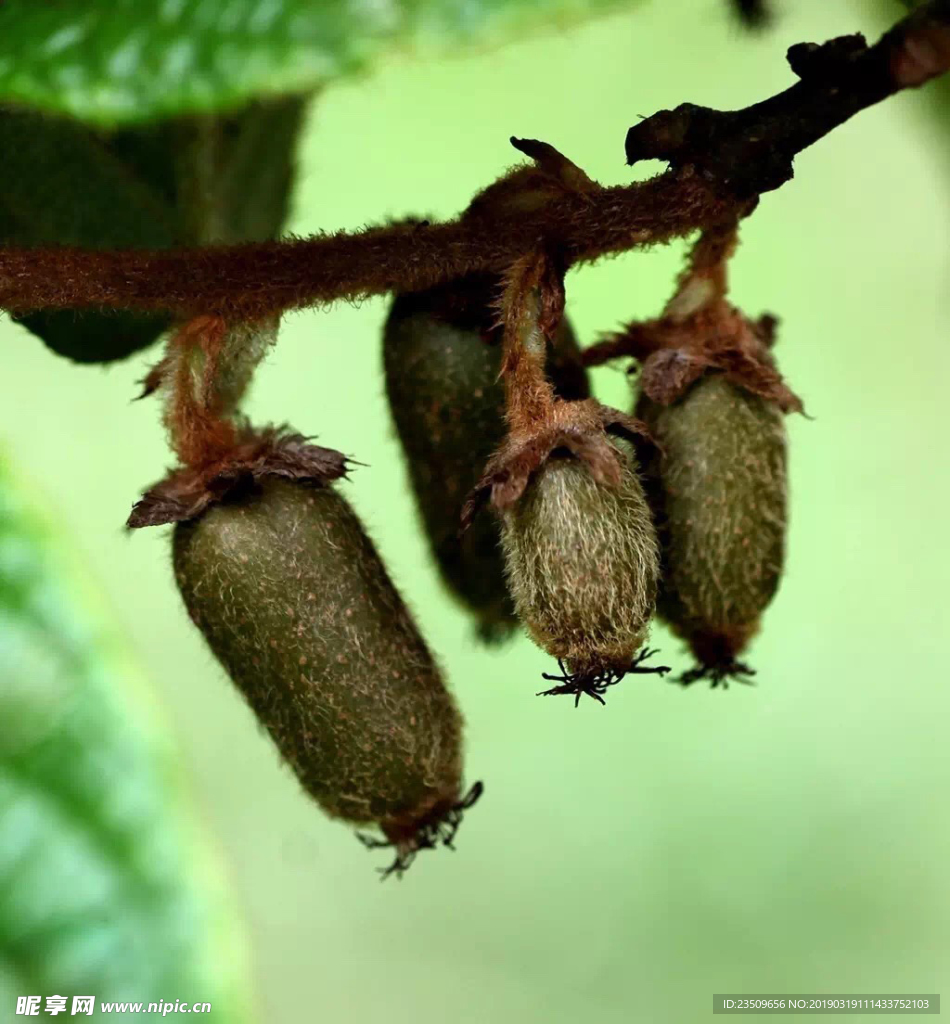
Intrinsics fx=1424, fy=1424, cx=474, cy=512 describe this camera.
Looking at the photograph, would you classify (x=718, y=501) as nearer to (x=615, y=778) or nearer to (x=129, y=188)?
(x=129, y=188)

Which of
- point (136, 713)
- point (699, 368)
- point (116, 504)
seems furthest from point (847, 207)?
point (136, 713)

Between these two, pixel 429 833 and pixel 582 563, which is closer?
pixel 582 563

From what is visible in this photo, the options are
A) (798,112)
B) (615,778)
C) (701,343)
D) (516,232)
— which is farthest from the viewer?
(615,778)

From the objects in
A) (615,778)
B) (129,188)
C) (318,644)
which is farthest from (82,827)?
(615,778)

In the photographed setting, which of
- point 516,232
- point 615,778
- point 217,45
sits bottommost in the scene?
point 615,778

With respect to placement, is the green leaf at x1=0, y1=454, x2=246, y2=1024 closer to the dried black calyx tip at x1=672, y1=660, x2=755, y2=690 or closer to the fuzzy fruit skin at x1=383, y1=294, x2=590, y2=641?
the fuzzy fruit skin at x1=383, y1=294, x2=590, y2=641

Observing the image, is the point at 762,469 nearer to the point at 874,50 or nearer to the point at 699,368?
the point at 699,368

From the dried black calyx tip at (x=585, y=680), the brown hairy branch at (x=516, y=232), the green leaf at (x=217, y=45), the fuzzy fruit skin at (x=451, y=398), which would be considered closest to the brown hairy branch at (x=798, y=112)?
the brown hairy branch at (x=516, y=232)
